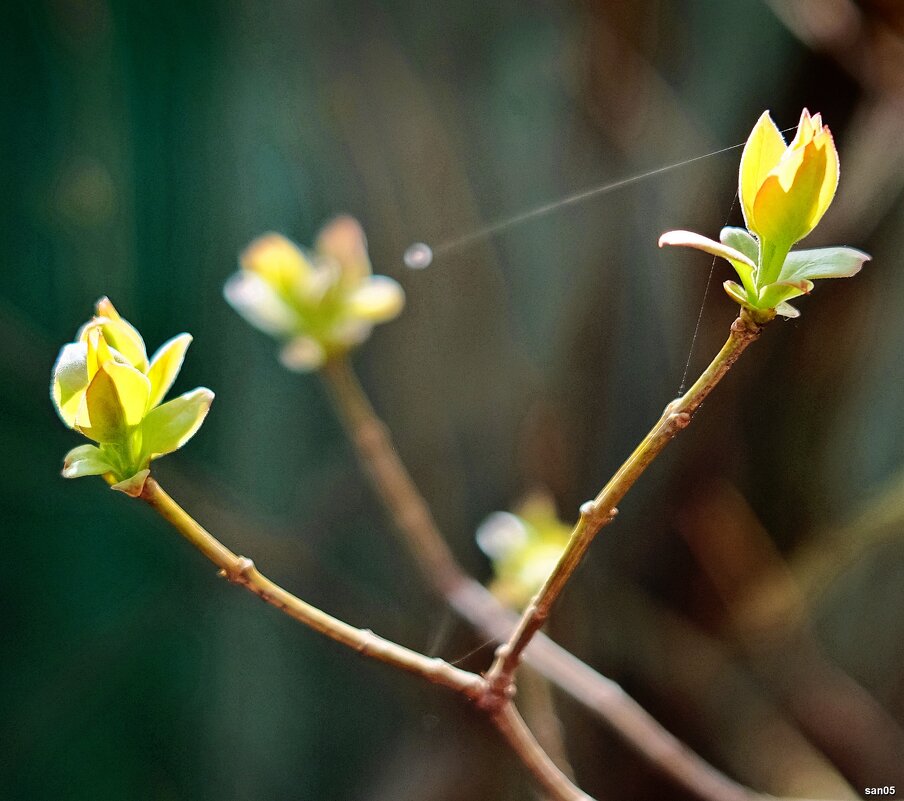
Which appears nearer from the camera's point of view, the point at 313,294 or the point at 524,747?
the point at 524,747

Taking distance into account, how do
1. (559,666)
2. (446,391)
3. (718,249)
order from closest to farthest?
(718,249), (559,666), (446,391)

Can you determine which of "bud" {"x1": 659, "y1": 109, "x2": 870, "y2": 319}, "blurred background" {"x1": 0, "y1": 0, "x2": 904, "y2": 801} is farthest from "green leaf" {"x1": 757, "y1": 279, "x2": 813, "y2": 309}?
"blurred background" {"x1": 0, "y1": 0, "x2": 904, "y2": 801}

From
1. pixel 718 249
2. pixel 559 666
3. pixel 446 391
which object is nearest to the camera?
pixel 718 249

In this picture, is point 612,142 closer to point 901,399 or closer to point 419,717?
point 901,399

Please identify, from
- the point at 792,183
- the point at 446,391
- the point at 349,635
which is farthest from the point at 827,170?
the point at 446,391

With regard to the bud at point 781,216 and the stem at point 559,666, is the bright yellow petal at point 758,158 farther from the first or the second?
the stem at point 559,666

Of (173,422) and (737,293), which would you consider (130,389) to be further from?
(737,293)

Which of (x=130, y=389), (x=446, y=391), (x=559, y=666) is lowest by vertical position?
(x=559, y=666)

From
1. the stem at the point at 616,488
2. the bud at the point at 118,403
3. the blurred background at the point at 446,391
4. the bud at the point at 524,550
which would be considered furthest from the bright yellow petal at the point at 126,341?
the blurred background at the point at 446,391
